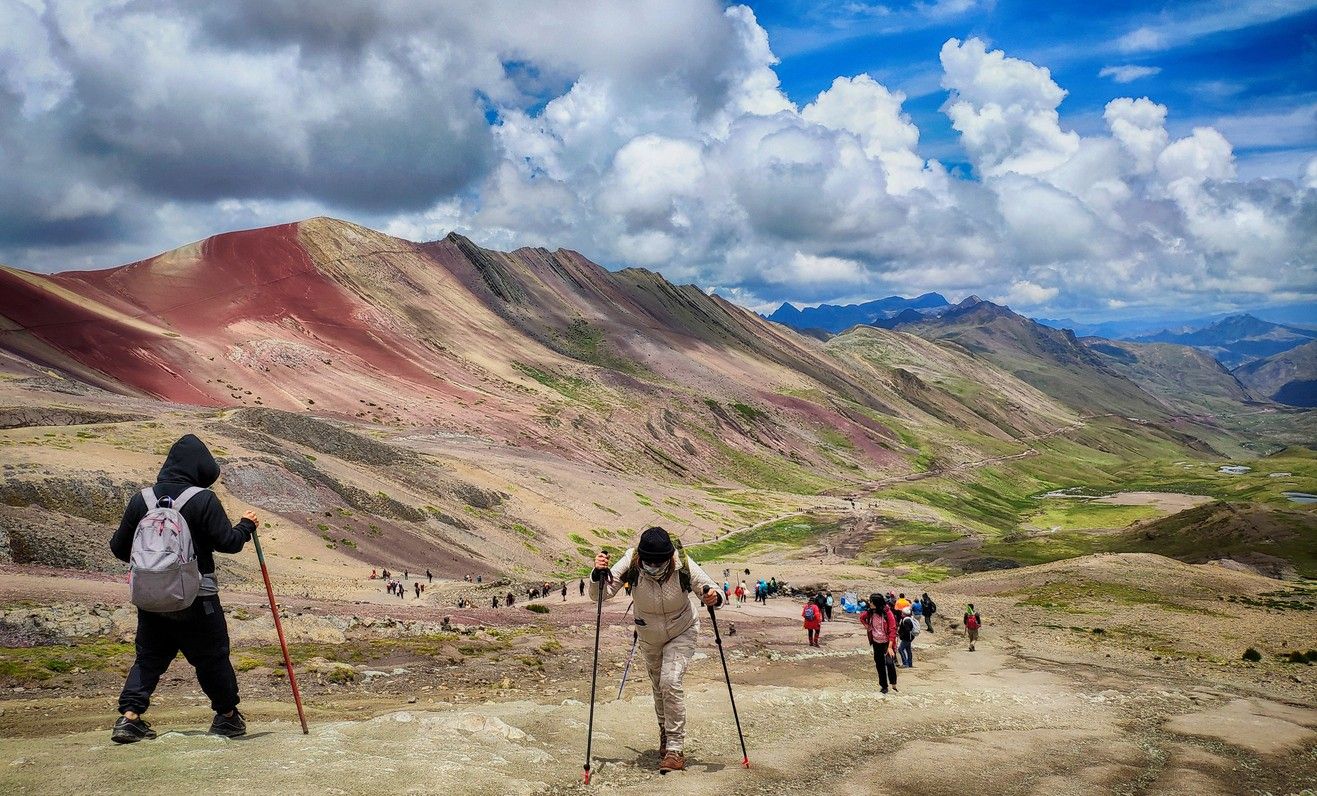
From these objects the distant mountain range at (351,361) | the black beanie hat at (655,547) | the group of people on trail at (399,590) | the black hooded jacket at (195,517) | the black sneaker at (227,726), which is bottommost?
the group of people on trail at (399,590)

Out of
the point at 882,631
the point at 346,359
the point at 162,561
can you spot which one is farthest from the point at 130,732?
the point at 346,359

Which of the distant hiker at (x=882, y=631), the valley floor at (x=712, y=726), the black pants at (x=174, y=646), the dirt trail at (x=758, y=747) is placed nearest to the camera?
the dirt trail at (x=758, y=747)

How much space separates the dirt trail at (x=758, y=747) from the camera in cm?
962

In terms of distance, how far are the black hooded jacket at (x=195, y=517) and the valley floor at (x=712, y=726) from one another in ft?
8.09

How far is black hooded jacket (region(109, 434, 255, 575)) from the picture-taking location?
10.4m

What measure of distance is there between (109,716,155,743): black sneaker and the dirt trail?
23 centimetres

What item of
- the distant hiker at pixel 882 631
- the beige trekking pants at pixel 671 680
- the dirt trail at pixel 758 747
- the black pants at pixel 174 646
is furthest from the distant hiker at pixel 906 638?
the black pants at pixel 174 646

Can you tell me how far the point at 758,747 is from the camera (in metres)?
13.4

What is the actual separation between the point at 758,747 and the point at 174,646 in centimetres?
892

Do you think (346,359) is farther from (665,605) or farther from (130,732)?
(665,605)

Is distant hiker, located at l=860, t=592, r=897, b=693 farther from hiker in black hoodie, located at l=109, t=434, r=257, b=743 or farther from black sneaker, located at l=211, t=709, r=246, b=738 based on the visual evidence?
hiker in black hoodie, located at l=109, t=434, r=257, b=743

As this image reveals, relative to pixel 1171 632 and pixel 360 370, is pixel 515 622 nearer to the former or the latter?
pixel 1171 632

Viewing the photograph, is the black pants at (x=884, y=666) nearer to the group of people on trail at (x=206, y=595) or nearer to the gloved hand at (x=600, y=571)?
the group of people on trail at (x=206, y=595)

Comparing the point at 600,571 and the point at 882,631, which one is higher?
the point at 600,571
